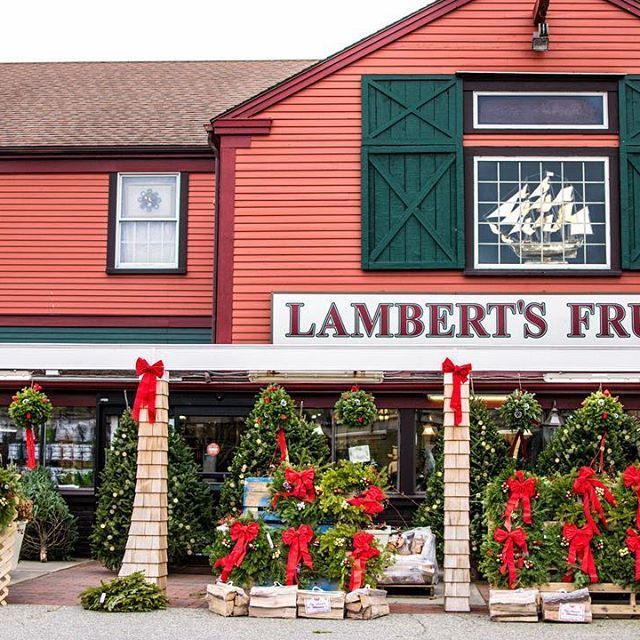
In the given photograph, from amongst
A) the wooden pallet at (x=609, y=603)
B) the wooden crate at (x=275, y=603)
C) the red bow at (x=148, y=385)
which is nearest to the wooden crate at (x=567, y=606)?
the wooden pallet at (x=609, y=603)

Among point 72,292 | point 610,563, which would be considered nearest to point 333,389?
point 72,292

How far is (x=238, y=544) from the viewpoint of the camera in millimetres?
10445

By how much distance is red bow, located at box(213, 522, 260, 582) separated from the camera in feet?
34.2

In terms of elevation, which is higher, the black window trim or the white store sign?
the black window trim

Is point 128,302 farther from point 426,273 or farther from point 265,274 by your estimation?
point 426,273

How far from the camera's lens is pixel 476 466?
13531mm

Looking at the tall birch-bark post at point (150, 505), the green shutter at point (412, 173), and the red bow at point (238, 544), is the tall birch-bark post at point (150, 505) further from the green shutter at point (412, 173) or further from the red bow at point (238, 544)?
the green shutter at point (412, 173)

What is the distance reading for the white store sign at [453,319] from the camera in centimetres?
1451

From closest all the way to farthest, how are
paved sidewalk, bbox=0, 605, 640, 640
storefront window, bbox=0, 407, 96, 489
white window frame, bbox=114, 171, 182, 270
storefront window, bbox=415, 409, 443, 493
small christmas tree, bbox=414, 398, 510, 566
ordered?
1. paved sidewalk, bbox=0, 605, 640, 640
2. small christmas tree, bbox=414, 398, 510, 566
3. storefront window, bbox=415, 409, 443, 493
4. storefront window, bbox=0, 407, 96, 489
5. white window frame, bbox=114, 171, 182, 270

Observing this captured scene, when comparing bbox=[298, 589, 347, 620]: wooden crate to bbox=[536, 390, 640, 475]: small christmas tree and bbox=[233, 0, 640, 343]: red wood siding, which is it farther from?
bbox=[233, 0, 640, 343]: red wood siding

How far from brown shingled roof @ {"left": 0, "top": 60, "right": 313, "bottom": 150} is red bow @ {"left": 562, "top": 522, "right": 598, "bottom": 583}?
9093 millimetres

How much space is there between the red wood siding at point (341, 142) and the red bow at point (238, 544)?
4.81m

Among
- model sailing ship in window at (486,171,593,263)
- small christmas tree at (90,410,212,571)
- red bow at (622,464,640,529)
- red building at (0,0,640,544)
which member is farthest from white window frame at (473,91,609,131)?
red bow at (622,464,640,529)

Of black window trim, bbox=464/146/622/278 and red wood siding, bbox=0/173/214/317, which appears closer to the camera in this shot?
black window trim, bbox=464/146/622/278
